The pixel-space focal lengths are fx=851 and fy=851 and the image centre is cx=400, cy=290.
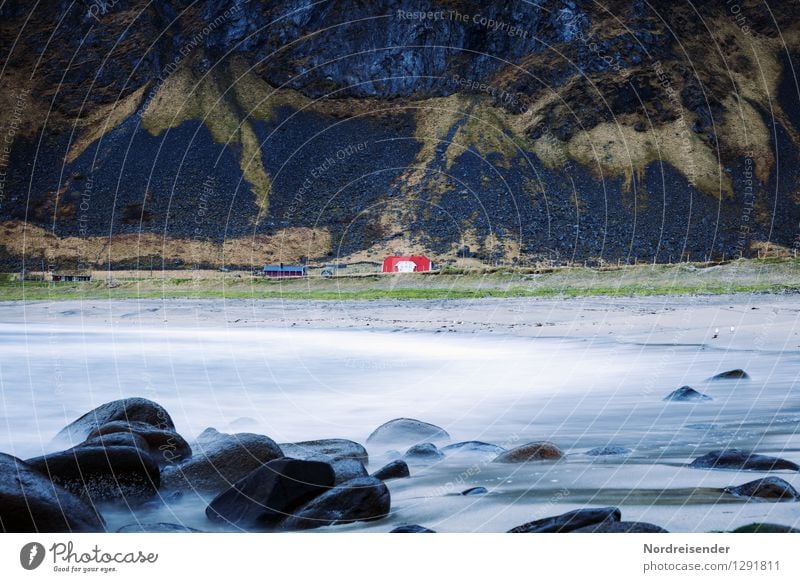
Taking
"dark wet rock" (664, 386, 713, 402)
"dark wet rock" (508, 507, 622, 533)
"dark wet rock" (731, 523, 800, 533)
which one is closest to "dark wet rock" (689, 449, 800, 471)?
"dark wet rock" (731, 523, 800, 533)

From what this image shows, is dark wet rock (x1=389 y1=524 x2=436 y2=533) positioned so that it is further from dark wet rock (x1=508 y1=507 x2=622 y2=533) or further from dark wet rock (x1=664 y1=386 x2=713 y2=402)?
dark wet rock (x1=664 y1=386 x2=713 y2=402)

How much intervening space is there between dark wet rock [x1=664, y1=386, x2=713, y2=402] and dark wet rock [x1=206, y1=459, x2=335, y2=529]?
705 cm

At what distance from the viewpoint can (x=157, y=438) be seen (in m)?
10.3

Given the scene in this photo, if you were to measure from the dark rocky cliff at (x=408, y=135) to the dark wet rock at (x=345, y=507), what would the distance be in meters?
93.1

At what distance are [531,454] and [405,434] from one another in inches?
78.5

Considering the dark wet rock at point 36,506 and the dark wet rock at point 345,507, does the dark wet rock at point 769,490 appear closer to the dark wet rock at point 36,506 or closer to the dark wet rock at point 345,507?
the dark wet rock at point 345,507

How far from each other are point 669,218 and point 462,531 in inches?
4165

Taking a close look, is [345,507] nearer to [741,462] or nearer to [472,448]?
[472,448]

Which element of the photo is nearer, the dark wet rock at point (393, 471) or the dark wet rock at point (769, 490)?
the dark wet rock at point (769, 490)

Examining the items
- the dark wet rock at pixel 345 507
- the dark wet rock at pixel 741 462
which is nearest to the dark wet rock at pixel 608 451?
the dark wet rock at pixel 741 462

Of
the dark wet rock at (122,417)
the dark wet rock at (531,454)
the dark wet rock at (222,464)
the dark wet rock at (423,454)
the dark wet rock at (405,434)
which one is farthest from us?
the dark wet rock at (122,417)

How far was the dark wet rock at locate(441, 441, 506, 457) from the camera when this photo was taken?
1033 cm

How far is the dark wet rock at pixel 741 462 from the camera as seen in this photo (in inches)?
342

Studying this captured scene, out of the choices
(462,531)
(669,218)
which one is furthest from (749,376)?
(669,218)
